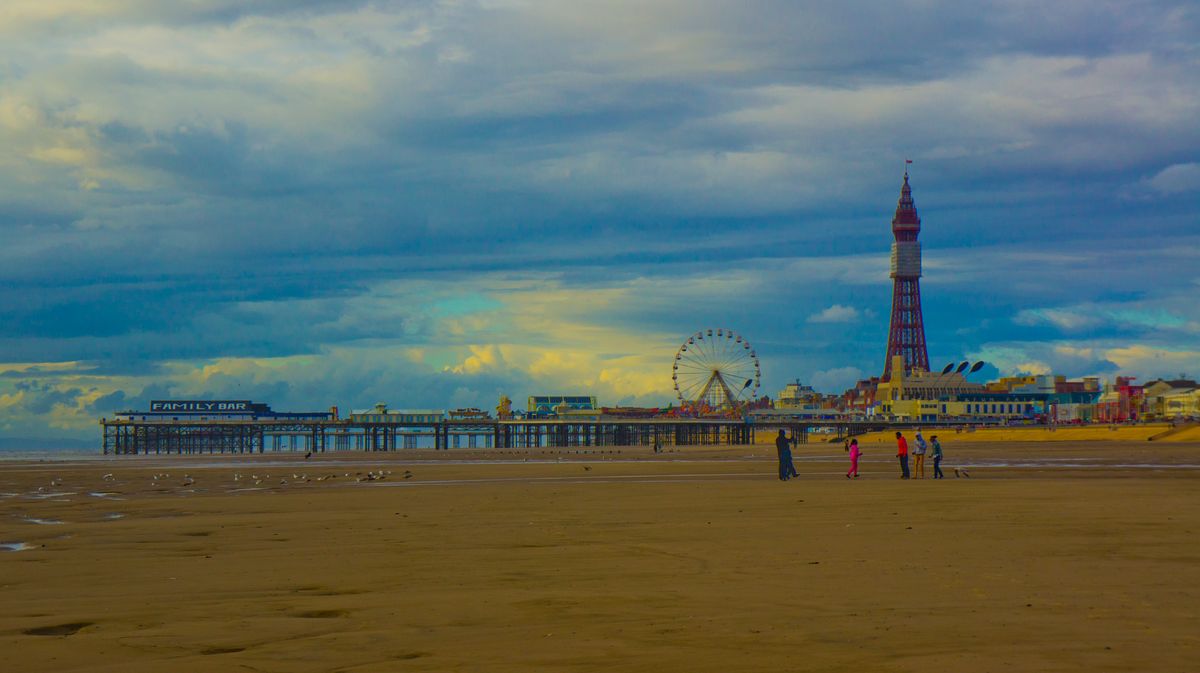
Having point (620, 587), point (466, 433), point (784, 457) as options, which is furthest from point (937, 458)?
point (466, 433)

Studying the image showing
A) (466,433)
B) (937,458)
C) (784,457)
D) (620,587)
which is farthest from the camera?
(466,433)

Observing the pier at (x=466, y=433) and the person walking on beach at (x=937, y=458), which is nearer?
the person walking on beach at (x=937, y=458)

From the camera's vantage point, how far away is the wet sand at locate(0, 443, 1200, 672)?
832cm

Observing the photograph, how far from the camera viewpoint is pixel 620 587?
11.7 meters

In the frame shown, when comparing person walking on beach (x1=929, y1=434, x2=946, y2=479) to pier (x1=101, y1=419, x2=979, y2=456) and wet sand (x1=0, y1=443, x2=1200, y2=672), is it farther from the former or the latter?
pier (x1=101, y1=419, x2=979, y2=456)

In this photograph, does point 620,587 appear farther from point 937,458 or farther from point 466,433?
point 466,433

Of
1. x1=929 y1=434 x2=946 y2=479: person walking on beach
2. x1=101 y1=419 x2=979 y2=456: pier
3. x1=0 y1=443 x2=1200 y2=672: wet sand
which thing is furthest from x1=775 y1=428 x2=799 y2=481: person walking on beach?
x1=101 y1=419 x2=979 y2=456: pier

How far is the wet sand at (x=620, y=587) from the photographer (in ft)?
27.3

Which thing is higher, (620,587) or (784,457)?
(784,457)

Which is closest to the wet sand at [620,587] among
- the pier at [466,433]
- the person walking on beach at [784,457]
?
the person walking on beach at [784,457]

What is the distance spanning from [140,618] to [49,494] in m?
25.2

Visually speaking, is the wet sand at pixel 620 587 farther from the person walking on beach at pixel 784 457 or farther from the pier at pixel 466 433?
the pier at pixel 466 433

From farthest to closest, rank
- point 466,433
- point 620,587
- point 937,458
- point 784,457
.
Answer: point 466,433
point 784,457
point 937,458
point 620,587

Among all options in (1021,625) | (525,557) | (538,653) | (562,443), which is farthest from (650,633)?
(562,443)
